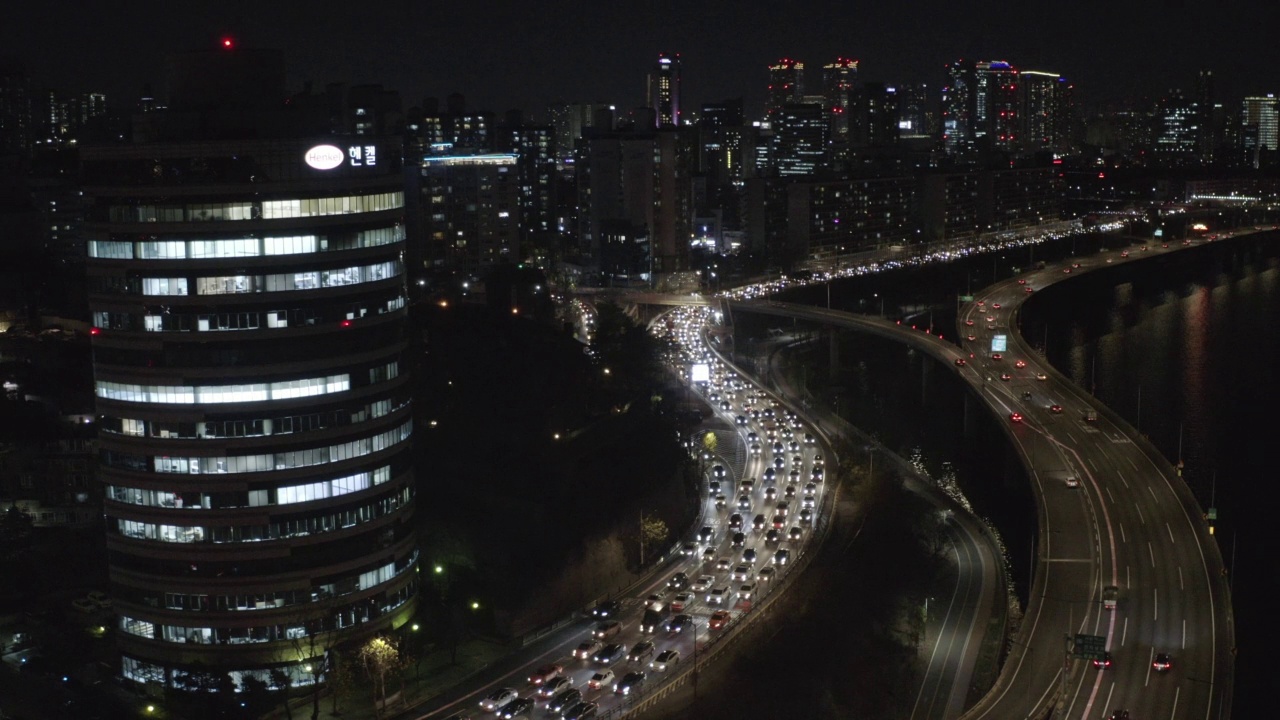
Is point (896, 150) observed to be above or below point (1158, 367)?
above

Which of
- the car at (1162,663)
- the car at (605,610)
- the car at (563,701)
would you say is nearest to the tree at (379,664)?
the car at (563,701)

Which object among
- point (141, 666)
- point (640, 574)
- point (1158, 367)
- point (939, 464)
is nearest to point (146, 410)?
point (141, 666)

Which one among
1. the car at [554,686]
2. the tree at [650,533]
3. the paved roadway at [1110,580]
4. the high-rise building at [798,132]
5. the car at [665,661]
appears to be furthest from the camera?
the high-rise building at [798,132]

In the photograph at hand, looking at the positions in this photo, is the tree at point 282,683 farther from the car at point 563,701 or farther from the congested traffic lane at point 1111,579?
the congested traffic lane at point 1111,579

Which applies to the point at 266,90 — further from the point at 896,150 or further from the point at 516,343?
the point at 896,150

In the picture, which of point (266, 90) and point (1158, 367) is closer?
point (266, 90)

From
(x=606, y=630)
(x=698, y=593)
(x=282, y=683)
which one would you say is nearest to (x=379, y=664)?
(x=282, y=683)

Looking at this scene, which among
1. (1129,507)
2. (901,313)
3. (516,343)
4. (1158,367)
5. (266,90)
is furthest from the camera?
(901,313)
